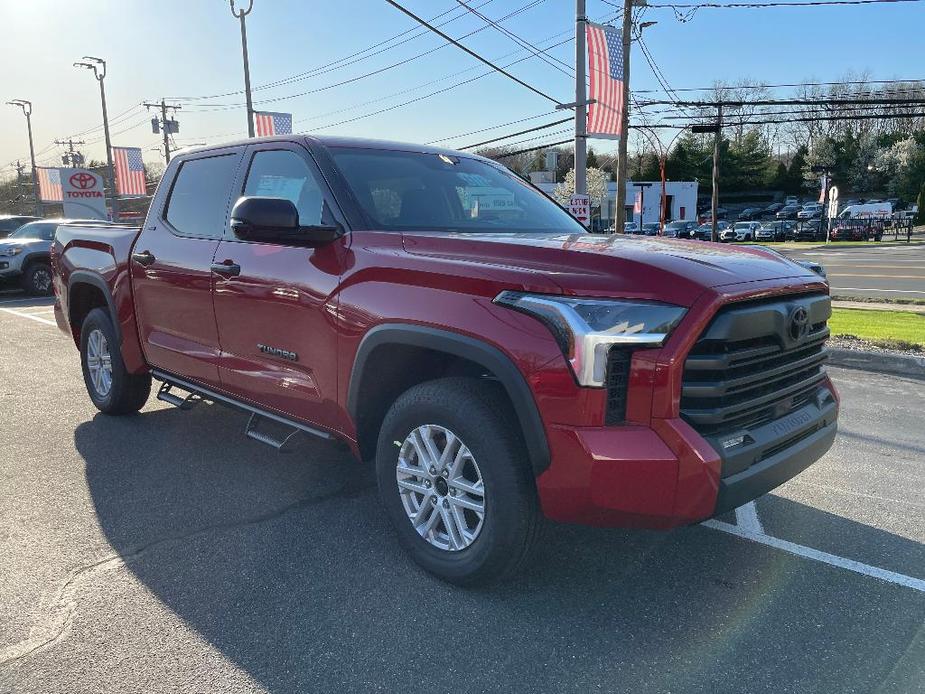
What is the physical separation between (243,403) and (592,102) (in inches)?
449

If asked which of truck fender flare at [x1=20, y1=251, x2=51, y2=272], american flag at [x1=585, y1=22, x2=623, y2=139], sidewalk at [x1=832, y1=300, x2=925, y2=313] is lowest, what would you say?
sidewalk at [x1=832, y1=300, x2=925, y2=313]

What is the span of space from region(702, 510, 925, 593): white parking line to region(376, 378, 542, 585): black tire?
52.7 inches

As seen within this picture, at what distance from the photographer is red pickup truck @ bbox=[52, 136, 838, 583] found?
8.04ft

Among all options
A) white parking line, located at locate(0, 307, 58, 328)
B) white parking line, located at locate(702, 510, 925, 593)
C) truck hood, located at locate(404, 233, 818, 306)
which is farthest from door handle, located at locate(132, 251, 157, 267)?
white parking line, located at locate(0, 307, 58, 328)

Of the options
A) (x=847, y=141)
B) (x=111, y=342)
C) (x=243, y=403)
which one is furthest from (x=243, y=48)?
(x=847, y=141)

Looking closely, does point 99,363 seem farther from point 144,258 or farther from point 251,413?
point 251,413

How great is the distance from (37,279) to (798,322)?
50.7 ft

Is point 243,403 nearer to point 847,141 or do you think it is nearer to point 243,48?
point 243,48

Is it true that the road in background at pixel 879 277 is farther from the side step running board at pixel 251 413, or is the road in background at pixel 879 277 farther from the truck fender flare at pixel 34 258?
the truck fender flare at pixel 34 258

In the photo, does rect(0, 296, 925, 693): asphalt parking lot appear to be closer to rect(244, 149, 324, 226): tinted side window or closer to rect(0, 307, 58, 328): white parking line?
rect(244, 149, 324, 226): tinted side window

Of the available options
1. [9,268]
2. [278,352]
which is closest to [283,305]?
[278,352]

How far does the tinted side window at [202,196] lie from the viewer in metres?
4.23

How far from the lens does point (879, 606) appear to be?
288 cm

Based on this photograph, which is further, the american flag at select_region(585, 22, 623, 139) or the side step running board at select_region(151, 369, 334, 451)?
the american flag at select_region(585, 22, 623, 139)
